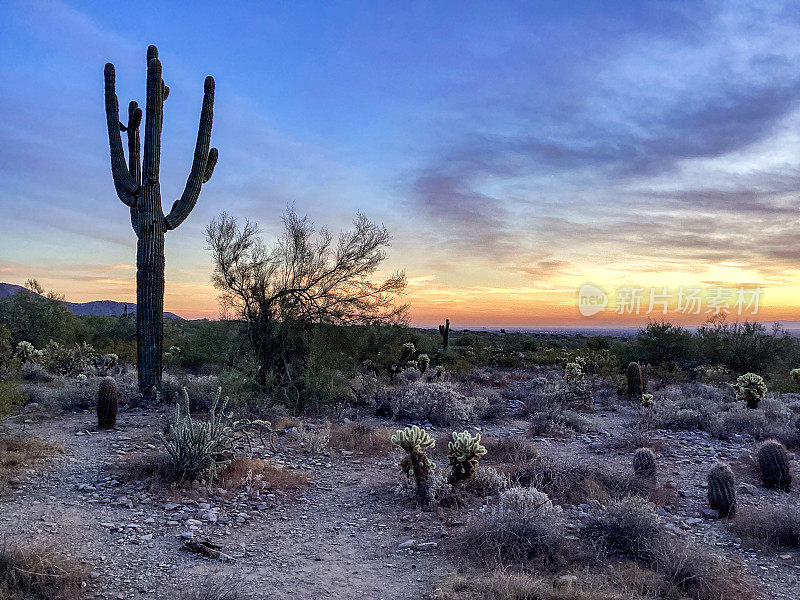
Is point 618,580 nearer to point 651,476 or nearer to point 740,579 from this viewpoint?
point 740,579

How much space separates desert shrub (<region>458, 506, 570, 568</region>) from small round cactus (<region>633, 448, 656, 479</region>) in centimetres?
253

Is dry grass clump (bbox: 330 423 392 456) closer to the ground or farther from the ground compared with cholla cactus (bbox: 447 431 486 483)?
closer to the ground

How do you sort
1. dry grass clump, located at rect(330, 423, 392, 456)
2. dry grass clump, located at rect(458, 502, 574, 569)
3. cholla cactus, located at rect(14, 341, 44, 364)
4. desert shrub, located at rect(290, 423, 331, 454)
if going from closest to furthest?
dry grass clump, located at rect(458, 502, 574, 569) < desert shrub, located at rect(290, 423, 331, 454) < dry grass clump, located at rect(330, 423, 392, 456) < cholla cactus, located at rect(14, 341, 44, 364)

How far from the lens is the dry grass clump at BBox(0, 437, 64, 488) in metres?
6.57

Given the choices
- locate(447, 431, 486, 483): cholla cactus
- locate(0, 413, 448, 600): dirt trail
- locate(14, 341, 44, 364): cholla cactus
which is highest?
locate(14, 341, 44, 364): cholla cactus

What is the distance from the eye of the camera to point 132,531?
5219 millimetres

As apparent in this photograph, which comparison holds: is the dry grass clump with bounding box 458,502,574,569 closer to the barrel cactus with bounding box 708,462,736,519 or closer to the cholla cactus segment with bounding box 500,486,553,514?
Result: the cholla cactus segment with bounding box 500,486,553,514

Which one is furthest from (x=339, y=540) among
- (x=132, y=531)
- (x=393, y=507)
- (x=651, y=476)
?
(x=651, y=476)

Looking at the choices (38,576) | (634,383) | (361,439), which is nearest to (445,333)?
(634,383)

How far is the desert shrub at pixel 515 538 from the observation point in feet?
15.6

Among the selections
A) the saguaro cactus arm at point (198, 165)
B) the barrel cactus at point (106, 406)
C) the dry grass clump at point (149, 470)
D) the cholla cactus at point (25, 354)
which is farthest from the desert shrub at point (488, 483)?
the cholla cactus at point (25, 354)

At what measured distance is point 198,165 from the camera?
12.4 m

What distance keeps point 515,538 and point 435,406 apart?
6.13m

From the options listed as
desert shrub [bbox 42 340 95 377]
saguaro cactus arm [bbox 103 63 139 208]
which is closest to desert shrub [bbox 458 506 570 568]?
saguaro cactus arm [bbox 103 63 139 208]
